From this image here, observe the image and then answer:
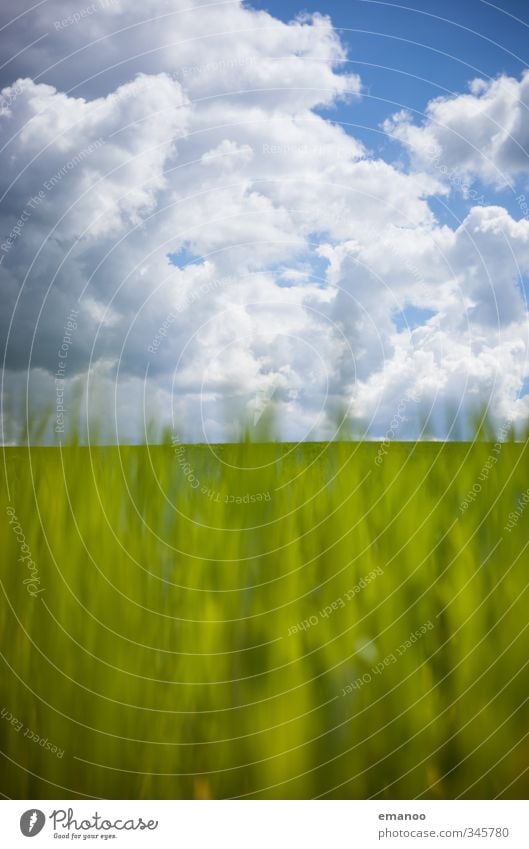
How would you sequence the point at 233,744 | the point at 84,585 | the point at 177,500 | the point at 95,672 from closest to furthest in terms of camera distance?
1. the point at 233,744
2. the point at 95,672
3. the point at 84,585
4. the point at 177,500

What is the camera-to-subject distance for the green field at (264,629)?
1190mm

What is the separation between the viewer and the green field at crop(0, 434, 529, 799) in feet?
3.91

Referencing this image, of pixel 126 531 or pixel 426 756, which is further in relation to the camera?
pixel 126 531

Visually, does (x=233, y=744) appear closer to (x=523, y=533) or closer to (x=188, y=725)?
(x=188, y=725)

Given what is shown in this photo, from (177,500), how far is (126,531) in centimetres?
16

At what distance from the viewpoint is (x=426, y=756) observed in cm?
119

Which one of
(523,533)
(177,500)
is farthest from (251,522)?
(523,533)

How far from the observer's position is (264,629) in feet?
4.27

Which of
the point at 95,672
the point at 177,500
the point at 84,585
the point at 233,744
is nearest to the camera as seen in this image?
the point at 233,744

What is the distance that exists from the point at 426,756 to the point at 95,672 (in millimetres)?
727
